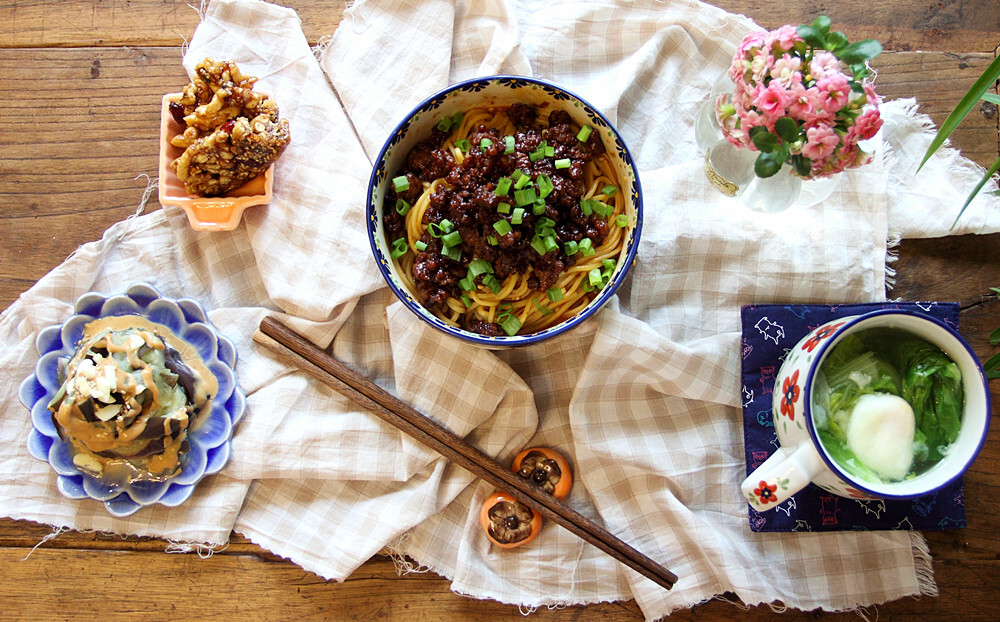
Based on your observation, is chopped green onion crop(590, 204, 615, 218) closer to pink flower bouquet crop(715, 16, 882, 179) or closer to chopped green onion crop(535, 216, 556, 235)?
chopped green onion crop(535, 216, 556, 235)

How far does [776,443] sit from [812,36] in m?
1.34

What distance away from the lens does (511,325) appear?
2.29 metres

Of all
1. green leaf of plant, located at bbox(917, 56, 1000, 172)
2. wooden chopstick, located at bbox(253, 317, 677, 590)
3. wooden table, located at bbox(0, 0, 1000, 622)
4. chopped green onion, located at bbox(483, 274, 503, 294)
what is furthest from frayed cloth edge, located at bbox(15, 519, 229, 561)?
green leaf of plant, located at bbox(917, 56, 1000, 172)

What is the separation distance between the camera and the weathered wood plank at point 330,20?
267cm

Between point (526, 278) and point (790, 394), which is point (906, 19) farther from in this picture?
point (526, 278)

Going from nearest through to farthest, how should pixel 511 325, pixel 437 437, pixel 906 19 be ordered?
pixel 511 325, pixel 437 437, pixel 906 19

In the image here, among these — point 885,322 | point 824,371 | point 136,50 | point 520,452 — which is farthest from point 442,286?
point 136,50

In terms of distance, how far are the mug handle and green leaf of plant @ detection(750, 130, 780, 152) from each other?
2.86 ft

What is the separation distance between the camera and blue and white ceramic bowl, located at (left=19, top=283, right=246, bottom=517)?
245 centimetres

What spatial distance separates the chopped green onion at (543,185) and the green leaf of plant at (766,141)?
0.62 metres

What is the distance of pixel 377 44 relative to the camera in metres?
2.62

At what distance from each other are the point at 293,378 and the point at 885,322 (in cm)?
203

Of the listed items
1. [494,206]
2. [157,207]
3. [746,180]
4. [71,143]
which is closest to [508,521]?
[494,206]

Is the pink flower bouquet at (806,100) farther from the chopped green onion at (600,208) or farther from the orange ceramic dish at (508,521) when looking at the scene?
the orange ceramic dish at (508,521)
